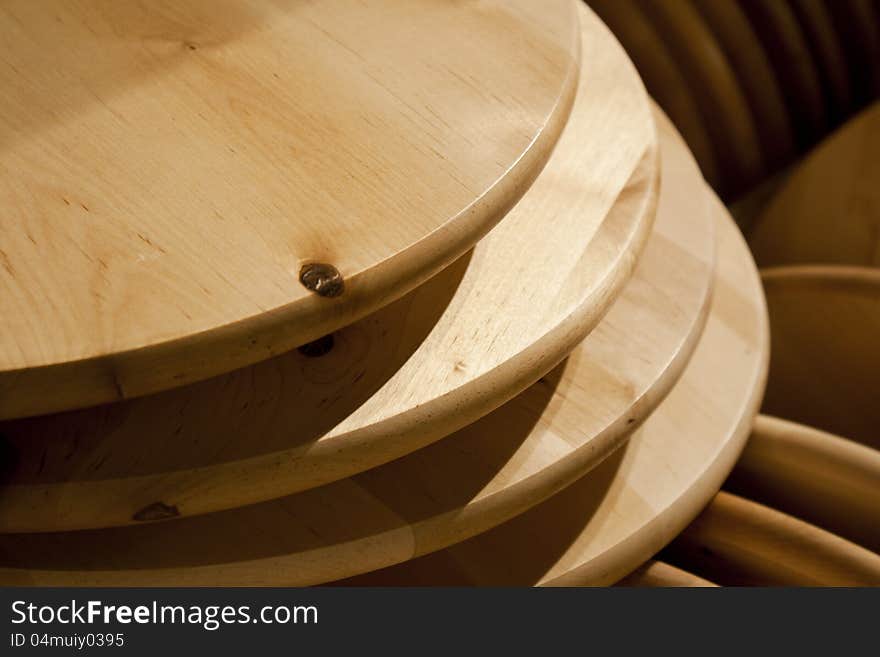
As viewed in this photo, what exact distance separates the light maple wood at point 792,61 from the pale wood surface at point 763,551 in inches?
26.6

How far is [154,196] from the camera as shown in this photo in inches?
16.5

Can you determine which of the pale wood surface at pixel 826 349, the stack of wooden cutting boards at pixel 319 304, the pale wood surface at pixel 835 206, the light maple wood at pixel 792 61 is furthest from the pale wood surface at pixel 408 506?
the light maple wood at pixel 792 61

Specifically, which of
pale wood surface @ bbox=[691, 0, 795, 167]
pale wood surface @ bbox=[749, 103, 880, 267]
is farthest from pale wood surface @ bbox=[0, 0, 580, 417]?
pale wood surface @ bbox=[691, 0, 795, 167]

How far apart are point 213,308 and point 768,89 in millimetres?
930

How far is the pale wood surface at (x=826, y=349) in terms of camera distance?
0.78 m

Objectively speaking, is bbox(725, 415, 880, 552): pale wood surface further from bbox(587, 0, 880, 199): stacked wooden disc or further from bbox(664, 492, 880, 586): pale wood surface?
bbox(587, 0, 880, 199): stacked wooden disc

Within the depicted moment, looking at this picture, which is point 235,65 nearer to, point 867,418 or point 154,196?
point 154,196

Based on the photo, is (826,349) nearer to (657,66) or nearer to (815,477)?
(815,477)

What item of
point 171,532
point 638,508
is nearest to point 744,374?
point 638,508

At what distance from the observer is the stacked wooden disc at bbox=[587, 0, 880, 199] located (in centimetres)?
105

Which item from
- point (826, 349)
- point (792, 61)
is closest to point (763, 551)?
point (826, 349)

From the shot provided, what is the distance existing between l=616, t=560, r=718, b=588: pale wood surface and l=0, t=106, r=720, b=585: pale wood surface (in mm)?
42

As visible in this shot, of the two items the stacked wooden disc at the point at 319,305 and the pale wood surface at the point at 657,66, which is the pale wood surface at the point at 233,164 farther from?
the pale wood surface at the point at 657,66

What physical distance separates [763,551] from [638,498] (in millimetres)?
104
